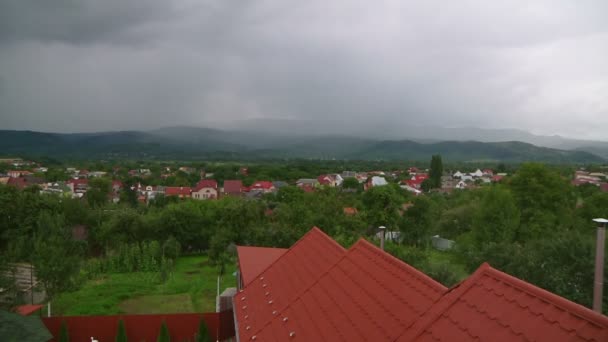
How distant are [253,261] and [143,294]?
22.6ft

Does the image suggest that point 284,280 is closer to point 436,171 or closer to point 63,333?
point 63,333

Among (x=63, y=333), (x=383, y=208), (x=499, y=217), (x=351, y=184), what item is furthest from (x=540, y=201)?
(x=351, y=184)

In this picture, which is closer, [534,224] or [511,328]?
[511,328]

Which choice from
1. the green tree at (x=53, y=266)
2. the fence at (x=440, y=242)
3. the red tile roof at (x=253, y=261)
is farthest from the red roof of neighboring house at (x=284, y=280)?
the fence at (x=440, y=242)

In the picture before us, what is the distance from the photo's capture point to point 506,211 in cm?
2191

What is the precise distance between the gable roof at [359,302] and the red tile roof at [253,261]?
413 cm

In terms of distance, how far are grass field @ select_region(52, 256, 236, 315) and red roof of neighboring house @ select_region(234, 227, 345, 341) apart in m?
6.51

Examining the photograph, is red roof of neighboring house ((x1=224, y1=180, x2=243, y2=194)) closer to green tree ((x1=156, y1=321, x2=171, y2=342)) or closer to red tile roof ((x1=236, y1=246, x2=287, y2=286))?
red tile roof ((x1=236, y1=246, x2=287, y2=286))

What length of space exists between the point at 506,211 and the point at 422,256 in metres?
8.21

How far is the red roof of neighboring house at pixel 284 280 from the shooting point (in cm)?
813

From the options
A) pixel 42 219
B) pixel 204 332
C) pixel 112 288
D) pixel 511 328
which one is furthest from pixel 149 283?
pixel 511 328

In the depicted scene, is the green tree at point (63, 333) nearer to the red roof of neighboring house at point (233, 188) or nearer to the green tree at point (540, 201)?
the green tree at point (540, 201)

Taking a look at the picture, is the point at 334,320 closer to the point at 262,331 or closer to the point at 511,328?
Result: the point at 262,331

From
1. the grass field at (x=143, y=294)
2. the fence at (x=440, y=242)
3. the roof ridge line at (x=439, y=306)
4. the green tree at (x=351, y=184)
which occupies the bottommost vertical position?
the fence at (x=440, y=242)
